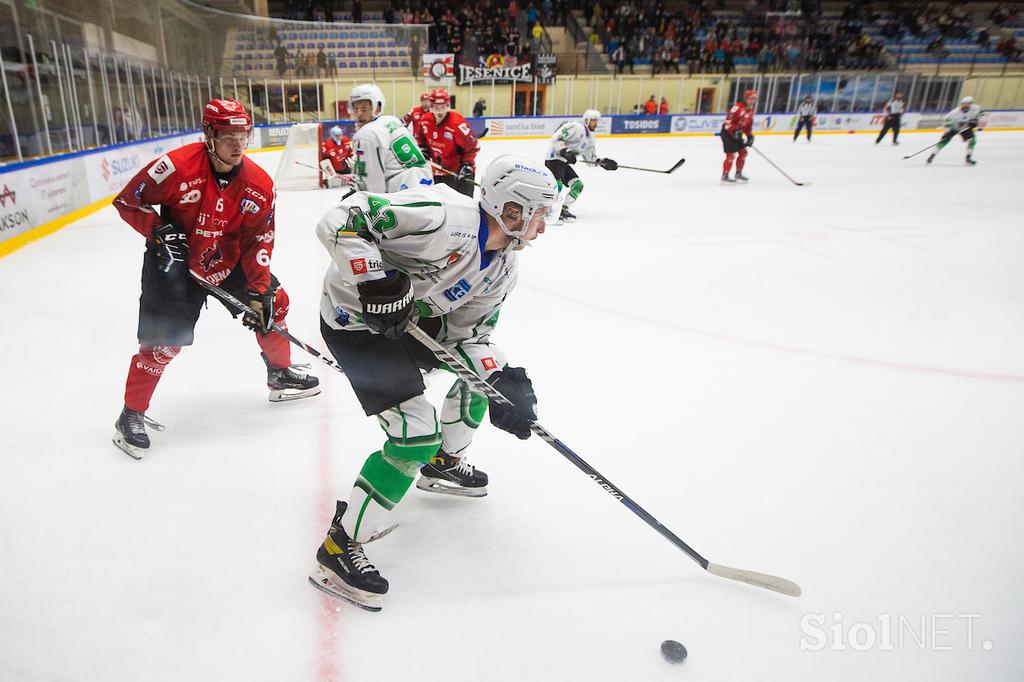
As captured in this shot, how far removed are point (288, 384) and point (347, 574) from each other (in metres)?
1.47

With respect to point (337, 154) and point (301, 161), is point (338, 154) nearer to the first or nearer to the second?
point (337, 154)

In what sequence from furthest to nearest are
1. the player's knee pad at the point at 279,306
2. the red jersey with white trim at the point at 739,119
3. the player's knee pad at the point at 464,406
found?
1. the red jersey with white trim at the point at 739,119
2. the player's knee pad at the point at 279,306
3. the player's knee pad at the point at 464,406

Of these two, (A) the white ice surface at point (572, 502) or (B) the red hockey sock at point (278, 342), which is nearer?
(A) the white ice surface at point (572, 502)

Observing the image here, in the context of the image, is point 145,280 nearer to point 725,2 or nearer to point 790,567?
point 790,567

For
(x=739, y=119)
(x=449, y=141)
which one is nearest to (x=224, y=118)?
(x=449, y=141)

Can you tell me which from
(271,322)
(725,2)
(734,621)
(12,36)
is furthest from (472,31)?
(734,621)

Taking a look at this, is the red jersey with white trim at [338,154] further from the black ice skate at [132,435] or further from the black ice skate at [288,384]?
the black ice skate at [132,435]

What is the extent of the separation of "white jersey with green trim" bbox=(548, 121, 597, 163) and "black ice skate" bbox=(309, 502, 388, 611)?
6191 millimetres

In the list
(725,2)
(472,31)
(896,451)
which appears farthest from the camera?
(725,2)

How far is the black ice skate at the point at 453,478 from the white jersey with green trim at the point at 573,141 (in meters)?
5.68

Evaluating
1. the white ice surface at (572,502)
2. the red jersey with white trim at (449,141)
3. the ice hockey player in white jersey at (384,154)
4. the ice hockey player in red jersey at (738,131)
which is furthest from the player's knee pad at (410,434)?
the ice hockey player in red jersey at (738,131)

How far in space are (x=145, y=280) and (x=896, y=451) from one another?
3.15 metres

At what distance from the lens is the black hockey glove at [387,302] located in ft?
5.07

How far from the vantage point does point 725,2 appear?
2547 centimetres
